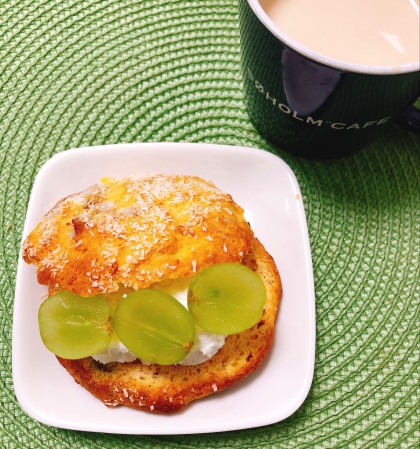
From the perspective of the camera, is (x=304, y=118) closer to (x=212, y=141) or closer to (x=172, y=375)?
(x=212, y=141)

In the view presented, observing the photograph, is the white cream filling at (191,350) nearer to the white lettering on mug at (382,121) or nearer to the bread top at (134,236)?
the bread top at (134,236)

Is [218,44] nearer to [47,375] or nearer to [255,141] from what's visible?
[255,141]

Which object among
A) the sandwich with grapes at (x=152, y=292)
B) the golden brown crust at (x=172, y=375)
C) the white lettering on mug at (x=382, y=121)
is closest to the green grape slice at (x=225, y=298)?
the sandwich with grapes at (x=152, y=292)

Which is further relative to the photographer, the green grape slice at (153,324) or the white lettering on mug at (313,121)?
the white lettering on mug at (313,121)

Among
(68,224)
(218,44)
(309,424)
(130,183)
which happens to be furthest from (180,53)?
(309,424)

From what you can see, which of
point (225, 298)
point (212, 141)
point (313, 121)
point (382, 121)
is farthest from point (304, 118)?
point (225, 298)

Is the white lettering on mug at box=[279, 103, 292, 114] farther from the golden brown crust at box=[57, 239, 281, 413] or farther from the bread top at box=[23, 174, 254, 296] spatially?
the golden brown crust at box=[57, 239, 281, 413]
